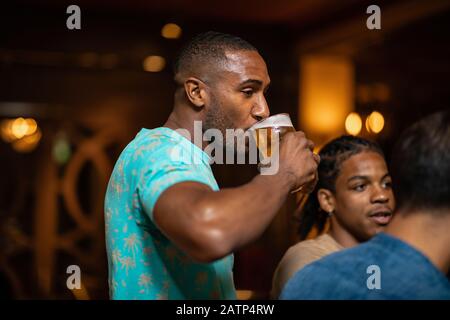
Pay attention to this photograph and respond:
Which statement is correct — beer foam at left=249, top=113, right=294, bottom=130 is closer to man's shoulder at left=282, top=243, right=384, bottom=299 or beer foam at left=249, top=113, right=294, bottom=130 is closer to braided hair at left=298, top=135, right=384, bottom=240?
man's shoulder at left=282, top=243, right=384, bottom=299

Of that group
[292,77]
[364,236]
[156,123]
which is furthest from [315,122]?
[364,236]

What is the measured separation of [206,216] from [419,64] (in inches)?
181

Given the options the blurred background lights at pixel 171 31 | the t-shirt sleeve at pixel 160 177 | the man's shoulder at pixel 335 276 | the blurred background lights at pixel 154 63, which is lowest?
the man's shoulder at pixel 335 276

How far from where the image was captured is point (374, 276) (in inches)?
45.7

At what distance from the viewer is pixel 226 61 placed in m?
1.46

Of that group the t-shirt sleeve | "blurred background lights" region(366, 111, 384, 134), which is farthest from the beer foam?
"blurred background lights" region(366, 111, 384, 134)

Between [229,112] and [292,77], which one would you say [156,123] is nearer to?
[292,77]

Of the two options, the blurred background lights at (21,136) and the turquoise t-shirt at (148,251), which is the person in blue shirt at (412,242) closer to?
the turquoise t-shirt at (148,251)

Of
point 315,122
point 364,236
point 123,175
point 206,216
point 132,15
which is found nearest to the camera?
point 206,216

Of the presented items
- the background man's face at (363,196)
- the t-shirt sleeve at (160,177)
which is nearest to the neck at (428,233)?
the t-shirt sleeve at (160,177)

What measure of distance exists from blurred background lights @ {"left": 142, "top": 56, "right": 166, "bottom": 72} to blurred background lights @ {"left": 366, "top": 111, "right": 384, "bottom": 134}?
1.79 metres

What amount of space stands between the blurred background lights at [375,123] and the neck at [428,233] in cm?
411

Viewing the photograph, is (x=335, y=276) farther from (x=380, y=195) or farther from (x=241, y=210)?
(x=380, y=195)

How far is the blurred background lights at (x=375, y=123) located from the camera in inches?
203
